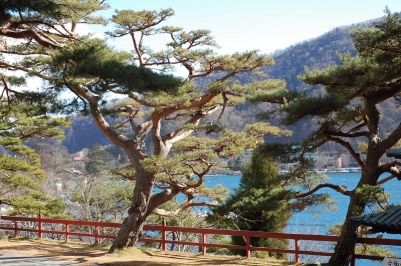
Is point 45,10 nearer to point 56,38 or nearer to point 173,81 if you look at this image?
point 173,81

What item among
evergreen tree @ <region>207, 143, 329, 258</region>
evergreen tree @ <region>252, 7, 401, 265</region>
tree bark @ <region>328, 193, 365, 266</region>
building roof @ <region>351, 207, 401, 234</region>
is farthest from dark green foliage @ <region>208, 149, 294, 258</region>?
building roof @ <region>351, 207, 401, 234</region>

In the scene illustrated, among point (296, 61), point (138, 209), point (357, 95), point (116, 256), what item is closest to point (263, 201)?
point (357, 95)

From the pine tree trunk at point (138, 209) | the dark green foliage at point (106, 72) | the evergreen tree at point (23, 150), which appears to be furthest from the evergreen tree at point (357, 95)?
the evergreen tree at point (23, 150)

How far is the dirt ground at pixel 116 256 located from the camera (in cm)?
1150

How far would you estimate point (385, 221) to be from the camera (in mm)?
6523

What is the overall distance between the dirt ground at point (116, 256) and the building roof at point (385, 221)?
485 centimetres

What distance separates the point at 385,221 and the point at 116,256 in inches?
300

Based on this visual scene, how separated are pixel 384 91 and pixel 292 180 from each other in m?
3.29

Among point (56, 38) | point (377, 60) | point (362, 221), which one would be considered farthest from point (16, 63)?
point (362, 221)

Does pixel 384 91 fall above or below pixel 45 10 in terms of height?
below

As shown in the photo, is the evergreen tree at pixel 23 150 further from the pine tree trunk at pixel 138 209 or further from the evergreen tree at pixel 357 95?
the evergreen tree at pixel 357 95

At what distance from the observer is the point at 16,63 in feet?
42.8

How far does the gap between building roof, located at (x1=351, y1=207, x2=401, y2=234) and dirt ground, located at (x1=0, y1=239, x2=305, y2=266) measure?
485 centimetres

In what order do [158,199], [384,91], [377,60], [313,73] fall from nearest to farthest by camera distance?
[377,60], [313,73], [384,91], [158,199]
